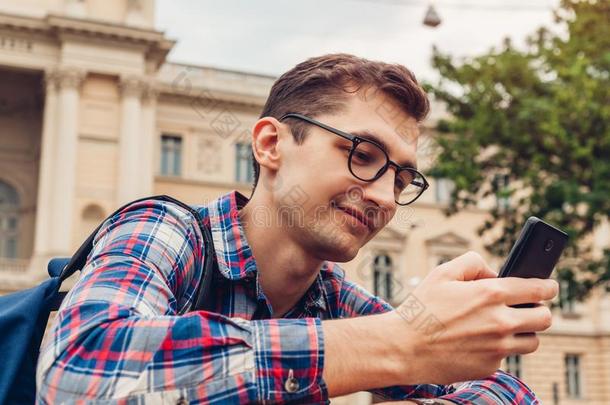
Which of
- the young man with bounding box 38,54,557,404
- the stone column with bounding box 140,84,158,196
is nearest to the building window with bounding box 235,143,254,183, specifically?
the stone column with bounding box 140,84,158,196

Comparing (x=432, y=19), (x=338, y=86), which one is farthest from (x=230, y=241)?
(x=432, y=19)

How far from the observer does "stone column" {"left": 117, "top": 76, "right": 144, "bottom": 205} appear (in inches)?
1144

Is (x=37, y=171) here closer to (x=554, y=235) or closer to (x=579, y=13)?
(x=579, y=13)

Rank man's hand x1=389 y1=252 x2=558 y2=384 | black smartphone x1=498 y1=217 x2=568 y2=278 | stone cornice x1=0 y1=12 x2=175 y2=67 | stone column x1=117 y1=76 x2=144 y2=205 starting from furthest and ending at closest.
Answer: stone column x1=117 y1=76 x2=144 y2=205, stone cornice x1=0 y1=12 x2=175 y2=67, black smartphone x1=498 y1=217 x2=568 y2=278, man's hand x1=389 y1=252 x2=558 y2=384

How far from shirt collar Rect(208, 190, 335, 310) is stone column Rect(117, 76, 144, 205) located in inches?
1076

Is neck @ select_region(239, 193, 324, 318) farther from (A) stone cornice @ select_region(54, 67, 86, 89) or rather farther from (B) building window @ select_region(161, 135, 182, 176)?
(B) building window @ select_region(161, 135, 182, 176)

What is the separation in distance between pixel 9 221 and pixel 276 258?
1192 inches

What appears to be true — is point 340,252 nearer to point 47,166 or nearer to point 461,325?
point 461,325

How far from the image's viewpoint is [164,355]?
4.08 feet

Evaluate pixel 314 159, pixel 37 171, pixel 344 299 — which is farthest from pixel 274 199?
pixel 37 171

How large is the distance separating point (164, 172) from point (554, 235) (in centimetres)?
3132

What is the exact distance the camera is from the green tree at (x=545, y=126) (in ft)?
49.5

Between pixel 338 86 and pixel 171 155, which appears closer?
pixel 338 86

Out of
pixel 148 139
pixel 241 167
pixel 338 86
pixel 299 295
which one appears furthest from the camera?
pixel 241 167
